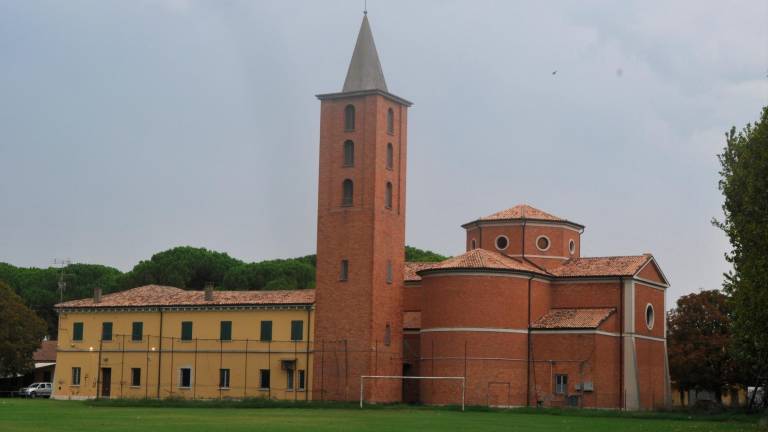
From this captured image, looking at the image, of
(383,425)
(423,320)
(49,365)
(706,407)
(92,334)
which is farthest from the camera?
(49,365)

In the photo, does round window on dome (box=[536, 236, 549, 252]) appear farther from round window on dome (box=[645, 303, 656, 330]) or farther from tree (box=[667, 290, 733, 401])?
tree (box=[667, 290, 733, 401])

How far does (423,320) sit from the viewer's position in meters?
65.1

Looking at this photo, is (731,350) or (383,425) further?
(731,350)

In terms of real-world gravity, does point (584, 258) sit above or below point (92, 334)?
above

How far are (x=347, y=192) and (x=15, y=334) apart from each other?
101 feet

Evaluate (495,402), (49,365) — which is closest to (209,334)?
(495,402)

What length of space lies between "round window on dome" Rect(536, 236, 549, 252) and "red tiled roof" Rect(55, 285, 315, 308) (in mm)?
13899

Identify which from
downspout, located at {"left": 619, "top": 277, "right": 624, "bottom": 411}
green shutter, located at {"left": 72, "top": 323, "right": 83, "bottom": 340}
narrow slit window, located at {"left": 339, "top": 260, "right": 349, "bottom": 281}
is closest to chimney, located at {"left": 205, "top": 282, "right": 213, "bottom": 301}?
green shutter, located at {"left": 72, "top": 323, "right": 83, "bottom": 340}

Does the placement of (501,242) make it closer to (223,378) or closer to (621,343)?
(621,343)

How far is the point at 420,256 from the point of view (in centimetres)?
11325

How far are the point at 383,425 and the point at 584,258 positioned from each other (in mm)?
30974

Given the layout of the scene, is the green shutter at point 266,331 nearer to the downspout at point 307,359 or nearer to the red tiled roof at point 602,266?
the downspout at point 307,359

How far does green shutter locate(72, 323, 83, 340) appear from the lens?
7562cm

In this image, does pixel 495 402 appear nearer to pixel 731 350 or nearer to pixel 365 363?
pixel 365 363
